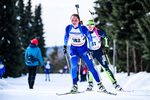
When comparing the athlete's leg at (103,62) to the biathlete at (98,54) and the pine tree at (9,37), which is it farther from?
the pine tree at (9,37)

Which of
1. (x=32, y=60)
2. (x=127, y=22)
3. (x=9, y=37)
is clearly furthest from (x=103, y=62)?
(x=9, y=37)

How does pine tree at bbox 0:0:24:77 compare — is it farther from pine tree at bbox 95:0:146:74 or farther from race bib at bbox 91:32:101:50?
race bib at bbox 91:32:101:50

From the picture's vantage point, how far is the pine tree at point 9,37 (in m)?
24.1

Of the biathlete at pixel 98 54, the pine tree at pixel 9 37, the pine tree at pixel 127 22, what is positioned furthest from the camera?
the pine tree at pixel 9 37

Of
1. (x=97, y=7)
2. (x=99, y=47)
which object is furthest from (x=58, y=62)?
(x=99, y=47)

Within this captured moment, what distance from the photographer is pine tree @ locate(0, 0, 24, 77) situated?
24.1 metres

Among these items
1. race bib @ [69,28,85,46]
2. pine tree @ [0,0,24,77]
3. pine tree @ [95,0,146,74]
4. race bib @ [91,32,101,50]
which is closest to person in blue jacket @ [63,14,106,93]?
race bib @ [69,28,85,46]

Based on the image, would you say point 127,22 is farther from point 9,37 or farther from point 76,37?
point 76,37

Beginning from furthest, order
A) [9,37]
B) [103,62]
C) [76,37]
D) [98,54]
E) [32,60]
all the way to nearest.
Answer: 1. [9,37]
2. [32,60]
3. [98,54]
4. [103,62]
5. [76,37]

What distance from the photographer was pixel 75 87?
248 inches

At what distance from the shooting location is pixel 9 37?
2464 cm

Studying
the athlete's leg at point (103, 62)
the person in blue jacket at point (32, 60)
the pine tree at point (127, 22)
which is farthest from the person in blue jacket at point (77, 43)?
the pine tree at point (127, 22)

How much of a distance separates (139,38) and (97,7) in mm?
12477

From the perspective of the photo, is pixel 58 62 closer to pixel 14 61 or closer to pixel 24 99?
pixel 14 61
